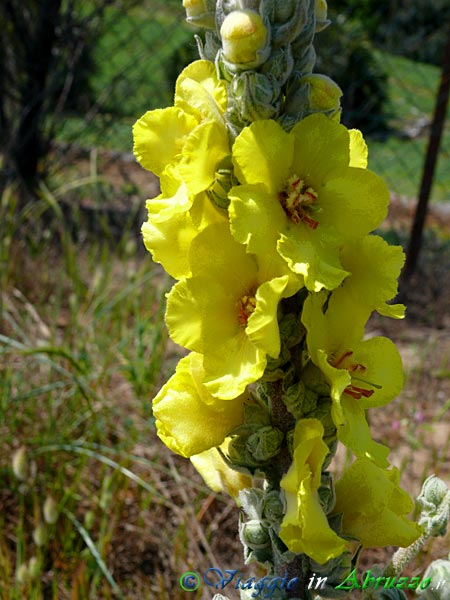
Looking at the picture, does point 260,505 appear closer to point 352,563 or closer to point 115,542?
point 352,563

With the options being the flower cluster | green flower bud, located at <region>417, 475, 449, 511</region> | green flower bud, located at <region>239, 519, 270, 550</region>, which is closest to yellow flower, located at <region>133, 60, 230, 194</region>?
the flower cluster

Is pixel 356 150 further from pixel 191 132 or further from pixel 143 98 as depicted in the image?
pixel 143 98

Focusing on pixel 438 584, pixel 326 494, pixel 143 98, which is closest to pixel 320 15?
pixel 326 494

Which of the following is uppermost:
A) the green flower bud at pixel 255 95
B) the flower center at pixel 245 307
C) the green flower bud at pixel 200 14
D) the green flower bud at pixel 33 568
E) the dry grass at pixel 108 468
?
the green flower bud at pixel 200 14

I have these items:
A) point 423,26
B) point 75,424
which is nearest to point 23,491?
point 75,424

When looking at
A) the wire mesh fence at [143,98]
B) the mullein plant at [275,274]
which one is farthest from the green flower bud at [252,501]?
the wire mesh fence at [143,98]

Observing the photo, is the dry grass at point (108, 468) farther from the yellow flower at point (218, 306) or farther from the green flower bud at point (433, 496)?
the yellow flower at point (218, 306)

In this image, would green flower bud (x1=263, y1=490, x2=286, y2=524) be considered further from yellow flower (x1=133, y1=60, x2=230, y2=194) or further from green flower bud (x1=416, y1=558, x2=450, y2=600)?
yellow flower (x1=133, y1=60, x2=230, y2=194)
